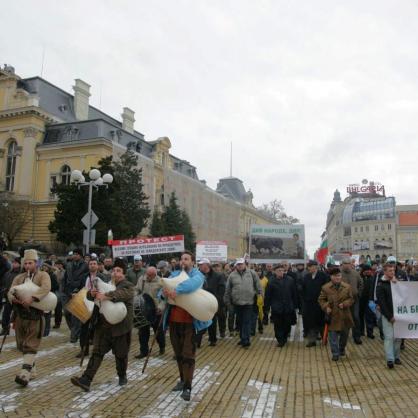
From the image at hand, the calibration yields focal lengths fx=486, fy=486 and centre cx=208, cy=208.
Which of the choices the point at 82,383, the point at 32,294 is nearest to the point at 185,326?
the point at 82,383

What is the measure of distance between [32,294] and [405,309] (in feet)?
21.0

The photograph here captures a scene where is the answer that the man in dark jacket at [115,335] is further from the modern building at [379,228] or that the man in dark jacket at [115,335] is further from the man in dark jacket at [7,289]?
the modern building at [379,228]

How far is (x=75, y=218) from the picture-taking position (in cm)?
3153

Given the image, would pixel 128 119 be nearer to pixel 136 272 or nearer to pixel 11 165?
pixel 11 165

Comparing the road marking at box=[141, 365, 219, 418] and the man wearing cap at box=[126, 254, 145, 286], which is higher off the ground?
the man wearing cap at box=[126, 254, 145, 286]

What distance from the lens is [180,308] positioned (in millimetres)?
6324

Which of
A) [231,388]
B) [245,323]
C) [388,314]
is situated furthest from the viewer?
[245,323]

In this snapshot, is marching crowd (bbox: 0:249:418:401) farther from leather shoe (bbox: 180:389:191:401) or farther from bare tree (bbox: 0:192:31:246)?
bare tree (bbox: 0:192:31:246)

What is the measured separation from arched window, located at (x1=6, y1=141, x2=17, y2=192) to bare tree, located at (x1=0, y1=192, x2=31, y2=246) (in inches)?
188

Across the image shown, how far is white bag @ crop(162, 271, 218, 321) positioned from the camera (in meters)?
6.11

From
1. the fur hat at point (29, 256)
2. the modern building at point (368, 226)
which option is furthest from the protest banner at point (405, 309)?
the modern building at point (368, 226)

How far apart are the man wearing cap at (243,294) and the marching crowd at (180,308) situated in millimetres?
22

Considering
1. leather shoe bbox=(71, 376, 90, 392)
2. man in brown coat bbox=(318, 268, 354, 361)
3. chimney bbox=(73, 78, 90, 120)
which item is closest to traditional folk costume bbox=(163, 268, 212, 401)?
leather shoe bbox=(71, 376, 90, 392)

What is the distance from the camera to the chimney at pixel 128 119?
58812mm
